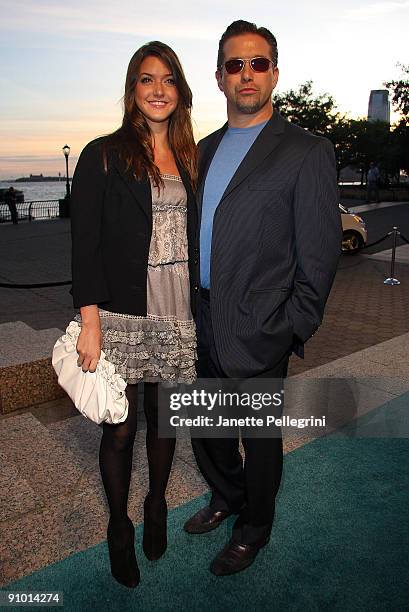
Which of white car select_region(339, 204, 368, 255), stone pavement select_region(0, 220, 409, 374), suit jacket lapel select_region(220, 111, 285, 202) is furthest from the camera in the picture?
white car select_region(339, 204, 368, 255)

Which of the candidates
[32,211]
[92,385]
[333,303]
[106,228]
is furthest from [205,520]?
[32,211]

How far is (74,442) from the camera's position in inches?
152

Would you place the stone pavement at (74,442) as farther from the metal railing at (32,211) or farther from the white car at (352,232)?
the metal railing at (32,211)

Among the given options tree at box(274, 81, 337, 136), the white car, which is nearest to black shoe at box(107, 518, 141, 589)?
the white car

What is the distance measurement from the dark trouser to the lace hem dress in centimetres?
21

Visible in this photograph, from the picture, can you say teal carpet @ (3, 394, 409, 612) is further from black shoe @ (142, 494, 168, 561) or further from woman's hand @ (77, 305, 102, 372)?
woman's hand @ (77, 305, 102, 372)

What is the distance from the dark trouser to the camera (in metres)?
2.58

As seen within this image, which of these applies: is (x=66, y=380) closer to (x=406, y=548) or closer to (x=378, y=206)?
(x=406, y=548)

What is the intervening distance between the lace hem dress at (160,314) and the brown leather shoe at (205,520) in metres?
0.96

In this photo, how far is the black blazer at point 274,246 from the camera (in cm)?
233

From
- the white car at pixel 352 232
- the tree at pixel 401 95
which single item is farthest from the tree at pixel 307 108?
the white car at pixel 352 232

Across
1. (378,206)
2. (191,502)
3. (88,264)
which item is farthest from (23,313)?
(378,206)

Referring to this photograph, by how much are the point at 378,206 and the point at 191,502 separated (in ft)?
93.8

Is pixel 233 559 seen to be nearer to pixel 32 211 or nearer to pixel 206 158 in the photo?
pixel 206 158
